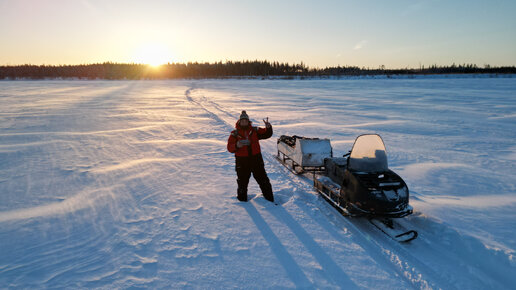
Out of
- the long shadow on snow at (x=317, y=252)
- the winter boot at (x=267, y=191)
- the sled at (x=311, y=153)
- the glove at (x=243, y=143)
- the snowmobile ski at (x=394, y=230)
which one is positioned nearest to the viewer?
the long shadow on snow at (x=317, y=252)

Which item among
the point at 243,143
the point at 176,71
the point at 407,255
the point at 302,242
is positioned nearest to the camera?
the point at 407,255

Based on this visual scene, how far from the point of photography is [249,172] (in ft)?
14.1

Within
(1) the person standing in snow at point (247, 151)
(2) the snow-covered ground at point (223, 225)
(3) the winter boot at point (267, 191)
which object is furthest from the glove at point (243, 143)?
(2) the snow-covered ground at point (223, 225)

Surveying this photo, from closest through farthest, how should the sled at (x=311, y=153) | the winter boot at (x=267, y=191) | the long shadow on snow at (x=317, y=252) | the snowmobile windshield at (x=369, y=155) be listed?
the long shadow on snow at (x=317, y=252) < the snowmobile windshield at (x=369, y=155) < the winter boot at (x=267, y=191) < the sled at (x=311, y=153)

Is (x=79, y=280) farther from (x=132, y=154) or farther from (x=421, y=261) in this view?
(x=132, y=154)

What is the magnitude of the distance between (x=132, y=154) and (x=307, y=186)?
4763 mm

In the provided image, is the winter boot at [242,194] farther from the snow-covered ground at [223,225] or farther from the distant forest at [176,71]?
the distant forest at [176,71]

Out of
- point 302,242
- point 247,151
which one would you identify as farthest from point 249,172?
point 302,242

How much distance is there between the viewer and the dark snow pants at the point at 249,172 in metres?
4.23

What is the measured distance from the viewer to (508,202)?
4.19m

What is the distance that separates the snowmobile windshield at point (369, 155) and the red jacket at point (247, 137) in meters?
1.35

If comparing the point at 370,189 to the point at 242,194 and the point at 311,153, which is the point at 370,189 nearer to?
the point at 311,153

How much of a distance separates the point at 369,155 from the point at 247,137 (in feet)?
5.96

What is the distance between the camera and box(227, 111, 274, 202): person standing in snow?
406 cm
